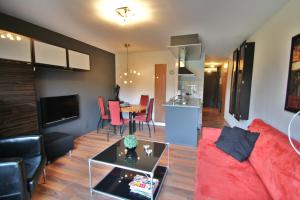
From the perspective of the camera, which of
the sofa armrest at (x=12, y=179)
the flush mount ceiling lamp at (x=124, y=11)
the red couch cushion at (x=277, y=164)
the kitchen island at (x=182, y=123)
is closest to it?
the red couch cushion at (x=277, y=164)

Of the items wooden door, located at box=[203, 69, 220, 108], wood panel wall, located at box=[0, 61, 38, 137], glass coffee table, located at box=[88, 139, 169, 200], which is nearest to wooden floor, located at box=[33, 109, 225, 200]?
glass coffee table, located at box=[88, 139, 169, 200]

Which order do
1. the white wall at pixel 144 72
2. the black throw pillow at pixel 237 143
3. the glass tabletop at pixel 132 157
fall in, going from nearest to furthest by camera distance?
the glass tabletop at pixel 132 157 < the black throw pillow at pixel 237 143 < the white wall at pixel 144 72

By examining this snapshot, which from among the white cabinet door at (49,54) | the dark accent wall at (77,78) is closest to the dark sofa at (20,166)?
the dark accent wall at (77,78)

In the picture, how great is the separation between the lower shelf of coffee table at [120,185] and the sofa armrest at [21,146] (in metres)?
0.94

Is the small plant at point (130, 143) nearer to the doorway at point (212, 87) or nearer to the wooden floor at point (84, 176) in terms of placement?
the wooden floor at point (84, 176)

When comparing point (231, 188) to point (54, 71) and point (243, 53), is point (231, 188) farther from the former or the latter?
point (54, 71)

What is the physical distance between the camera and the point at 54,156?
2.61 m

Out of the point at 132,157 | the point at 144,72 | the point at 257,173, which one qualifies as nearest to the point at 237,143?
the point at 257,173

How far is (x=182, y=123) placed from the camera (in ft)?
11.0

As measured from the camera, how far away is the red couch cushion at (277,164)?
3.66 feet

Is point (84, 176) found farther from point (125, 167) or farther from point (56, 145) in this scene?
point (125, 167)

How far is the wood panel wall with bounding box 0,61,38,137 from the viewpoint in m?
2.24

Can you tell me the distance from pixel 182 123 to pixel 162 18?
2100mm

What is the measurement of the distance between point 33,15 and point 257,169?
374 cm
